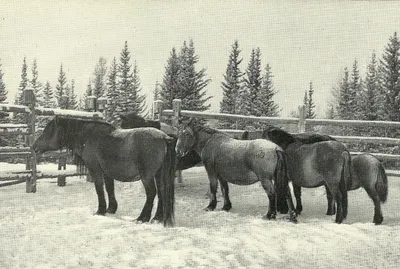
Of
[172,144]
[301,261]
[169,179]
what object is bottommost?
[301,261]

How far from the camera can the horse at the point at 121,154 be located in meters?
5.33

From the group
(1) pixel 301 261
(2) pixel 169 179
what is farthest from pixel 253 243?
(2) pixel 169 179

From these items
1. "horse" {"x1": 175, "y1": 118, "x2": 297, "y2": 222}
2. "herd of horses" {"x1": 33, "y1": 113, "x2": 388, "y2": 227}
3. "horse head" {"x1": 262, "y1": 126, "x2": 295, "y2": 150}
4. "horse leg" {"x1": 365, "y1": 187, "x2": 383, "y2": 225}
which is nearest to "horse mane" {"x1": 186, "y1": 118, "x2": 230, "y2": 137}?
"horse" {"x1": 175, "y1": 118, "x2": 297, "y2": 222}

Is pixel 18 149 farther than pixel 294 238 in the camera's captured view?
Yes

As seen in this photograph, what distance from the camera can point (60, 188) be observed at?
830 centimetres

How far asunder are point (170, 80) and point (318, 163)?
1315 centimetres

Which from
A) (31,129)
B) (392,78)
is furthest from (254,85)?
(31,129)

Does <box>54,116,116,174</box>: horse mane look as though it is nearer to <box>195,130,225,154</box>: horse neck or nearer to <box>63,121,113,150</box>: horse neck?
<box>63,121,113,150</box>: horse neck

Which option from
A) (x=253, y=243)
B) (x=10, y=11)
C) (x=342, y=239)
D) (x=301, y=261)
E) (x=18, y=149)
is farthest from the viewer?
(x=18, y=149)

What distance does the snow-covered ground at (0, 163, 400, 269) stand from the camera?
411cm

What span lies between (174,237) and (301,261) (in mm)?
1340

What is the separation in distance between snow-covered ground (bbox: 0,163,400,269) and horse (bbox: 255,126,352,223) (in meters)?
0.44

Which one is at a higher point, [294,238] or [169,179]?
[169,179]

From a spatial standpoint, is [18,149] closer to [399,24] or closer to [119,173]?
[119,173]
